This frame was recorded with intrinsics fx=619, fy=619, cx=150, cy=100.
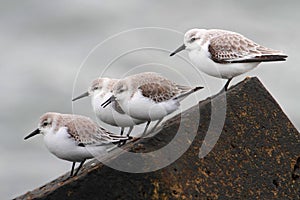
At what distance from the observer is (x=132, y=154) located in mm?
8250

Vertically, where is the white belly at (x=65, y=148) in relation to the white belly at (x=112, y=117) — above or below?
above

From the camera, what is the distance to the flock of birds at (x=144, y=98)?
30.5 feet

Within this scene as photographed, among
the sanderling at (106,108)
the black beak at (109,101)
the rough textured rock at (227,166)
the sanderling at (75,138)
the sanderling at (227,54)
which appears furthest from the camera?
the sanderling at (106,108)

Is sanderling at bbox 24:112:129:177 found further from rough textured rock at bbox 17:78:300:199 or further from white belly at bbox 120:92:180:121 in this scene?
white belly at bbox 120:92:180:121

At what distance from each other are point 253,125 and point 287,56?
1592 mm

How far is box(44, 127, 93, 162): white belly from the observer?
9.27 meters

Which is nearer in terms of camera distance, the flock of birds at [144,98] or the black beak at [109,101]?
the flock of birds at [144,98]

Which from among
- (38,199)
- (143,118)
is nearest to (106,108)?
(143,118)

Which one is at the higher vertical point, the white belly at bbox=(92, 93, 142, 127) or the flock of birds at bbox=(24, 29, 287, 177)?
the flock of birds at bbox=(24, 29, 287, 177)

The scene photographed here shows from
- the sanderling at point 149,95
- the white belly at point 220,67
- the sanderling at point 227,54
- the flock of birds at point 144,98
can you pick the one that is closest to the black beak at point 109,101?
the flock of birds at point 144,98

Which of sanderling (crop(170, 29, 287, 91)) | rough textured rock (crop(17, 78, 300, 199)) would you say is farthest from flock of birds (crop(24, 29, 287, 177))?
rough textured rock (crop(17, 78, 300, 199))

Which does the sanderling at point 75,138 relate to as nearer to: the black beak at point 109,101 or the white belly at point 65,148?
the white belly at point 65,148

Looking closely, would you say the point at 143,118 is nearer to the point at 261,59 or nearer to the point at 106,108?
the point at 106,108

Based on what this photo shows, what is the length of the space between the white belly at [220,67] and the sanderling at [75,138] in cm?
200
